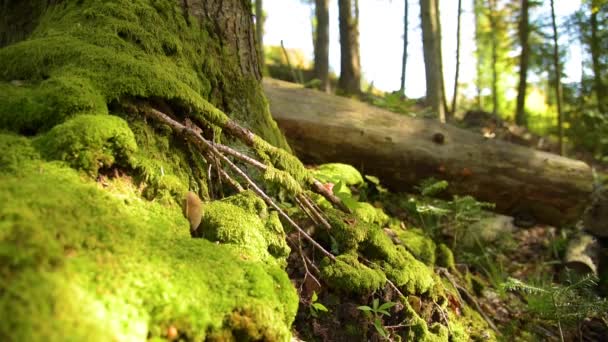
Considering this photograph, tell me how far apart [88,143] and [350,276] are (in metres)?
1.59

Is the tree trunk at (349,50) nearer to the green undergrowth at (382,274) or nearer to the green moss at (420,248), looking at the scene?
the green moss at (420,248)

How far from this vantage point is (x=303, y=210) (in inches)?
108

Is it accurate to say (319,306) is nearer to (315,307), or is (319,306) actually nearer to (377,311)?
(315,307)

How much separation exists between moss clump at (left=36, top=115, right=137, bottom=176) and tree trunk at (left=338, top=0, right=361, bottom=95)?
913cm

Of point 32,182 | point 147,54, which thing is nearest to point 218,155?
point 147,54

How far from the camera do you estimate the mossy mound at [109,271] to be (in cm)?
108

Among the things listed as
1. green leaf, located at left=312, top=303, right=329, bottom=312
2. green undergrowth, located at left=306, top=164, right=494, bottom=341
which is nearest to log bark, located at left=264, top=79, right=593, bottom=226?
green undergrowth, located at left=306, top=164, right=494, bottom=341

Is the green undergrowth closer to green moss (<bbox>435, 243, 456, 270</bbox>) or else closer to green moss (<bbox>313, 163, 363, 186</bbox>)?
green moss (<bbox>435, 243, 456, 270</bbox>)

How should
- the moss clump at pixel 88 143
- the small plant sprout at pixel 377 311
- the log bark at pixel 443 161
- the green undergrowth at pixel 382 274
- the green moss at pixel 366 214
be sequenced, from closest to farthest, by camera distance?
the moss clump at pixel 88 143
the small plant sprout at pixel 377 311
the green undergrowth at pixel 382 274
the green moss at pixel 366 214
the log bark at pixel 443 161

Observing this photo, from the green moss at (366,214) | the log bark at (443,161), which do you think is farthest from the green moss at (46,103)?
the log bark at (443,161)

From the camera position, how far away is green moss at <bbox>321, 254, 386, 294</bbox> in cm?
241

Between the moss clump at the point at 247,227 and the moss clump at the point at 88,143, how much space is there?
0.55 metres

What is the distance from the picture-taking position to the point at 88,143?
176 centimetres

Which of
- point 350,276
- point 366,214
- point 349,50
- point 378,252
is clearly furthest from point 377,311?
point 349,50
